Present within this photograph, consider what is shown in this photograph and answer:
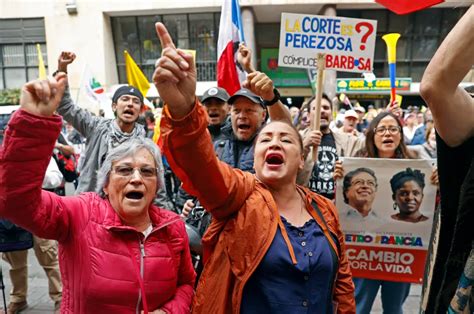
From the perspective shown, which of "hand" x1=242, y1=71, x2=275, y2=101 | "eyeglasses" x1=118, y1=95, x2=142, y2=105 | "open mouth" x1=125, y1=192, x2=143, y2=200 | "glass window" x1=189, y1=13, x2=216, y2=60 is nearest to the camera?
"open mouth" x1=125, y1=192, x2=143, y2=200

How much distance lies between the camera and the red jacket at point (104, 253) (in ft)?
5.88

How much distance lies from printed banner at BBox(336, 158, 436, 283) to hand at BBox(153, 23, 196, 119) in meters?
2.08

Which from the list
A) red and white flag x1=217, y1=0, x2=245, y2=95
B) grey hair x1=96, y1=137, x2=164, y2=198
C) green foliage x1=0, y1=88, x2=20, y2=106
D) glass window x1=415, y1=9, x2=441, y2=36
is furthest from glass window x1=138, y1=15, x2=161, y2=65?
grey hair x1=96, y1=137, x2=164, y2=198

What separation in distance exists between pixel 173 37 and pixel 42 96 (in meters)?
24.3

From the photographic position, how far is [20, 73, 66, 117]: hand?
4.57 feet

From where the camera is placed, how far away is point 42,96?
55.3 inches

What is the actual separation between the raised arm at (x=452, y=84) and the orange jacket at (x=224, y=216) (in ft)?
2.37

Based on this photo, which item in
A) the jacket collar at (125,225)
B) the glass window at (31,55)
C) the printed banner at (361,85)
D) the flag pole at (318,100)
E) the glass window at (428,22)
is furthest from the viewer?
the glass window at (31,55)

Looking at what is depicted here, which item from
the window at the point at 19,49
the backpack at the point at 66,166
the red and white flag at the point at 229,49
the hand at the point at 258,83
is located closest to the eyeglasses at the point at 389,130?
the hand at the point at 258,83

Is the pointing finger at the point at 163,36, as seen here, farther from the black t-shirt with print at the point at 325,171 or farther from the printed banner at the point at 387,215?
the black t-shirt with print at the point at 325,171

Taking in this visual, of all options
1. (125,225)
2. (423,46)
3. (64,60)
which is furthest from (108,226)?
(423,46)

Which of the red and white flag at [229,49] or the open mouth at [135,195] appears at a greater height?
the red and white flag at [229,49]

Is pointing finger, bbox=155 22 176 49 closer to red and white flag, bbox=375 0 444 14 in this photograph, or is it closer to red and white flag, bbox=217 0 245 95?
red and white flag, bbox=375 0 444 14

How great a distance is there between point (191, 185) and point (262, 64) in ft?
81.4
